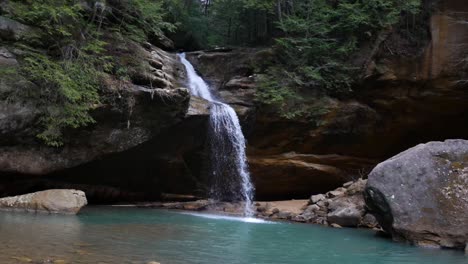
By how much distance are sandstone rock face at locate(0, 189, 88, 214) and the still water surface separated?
0.49 m

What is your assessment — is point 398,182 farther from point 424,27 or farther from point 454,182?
point 424,27

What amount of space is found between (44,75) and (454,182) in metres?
11.1

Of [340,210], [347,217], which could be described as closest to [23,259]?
[347,217]

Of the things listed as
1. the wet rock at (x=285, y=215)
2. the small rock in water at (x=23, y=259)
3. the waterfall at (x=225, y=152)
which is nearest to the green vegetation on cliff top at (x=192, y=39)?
the waterfall at (x=225, y=152)

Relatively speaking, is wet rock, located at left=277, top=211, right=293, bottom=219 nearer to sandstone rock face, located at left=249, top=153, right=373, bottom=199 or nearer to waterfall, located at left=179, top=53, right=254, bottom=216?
waterfall, located at left=179, top=53, right=254, bottom=216

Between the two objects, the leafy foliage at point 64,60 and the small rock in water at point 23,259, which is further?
the leafy foliage at point 64,60

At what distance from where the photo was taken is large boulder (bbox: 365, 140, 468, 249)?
1066 centimetres

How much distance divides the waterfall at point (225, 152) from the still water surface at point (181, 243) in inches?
202

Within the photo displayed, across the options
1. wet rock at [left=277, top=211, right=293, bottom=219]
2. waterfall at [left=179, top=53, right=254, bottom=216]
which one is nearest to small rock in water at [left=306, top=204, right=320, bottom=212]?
wet rock at [left=277, top=211, right=293, bottom=219]

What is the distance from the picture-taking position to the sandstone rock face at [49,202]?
484 inches

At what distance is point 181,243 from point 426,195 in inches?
243

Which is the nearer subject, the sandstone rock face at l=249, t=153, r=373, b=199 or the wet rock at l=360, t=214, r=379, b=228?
the wet rock at l=360, t=214, r=379, b=228

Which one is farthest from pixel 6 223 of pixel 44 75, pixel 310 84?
pixel 310 84

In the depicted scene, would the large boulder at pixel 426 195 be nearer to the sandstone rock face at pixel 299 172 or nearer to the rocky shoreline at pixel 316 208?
the rocky shoreline at pixel 316 208
